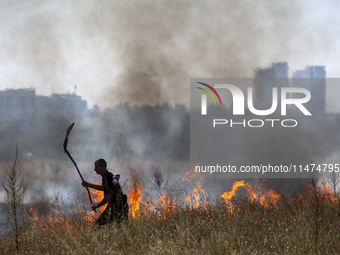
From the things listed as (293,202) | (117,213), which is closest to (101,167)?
(117,213)

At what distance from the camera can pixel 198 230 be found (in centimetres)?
532

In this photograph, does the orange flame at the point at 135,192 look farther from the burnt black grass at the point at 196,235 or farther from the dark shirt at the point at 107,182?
the dark shirt at the point at 107,182

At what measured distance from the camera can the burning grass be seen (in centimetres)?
431

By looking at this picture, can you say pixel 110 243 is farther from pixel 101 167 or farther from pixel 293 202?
pixel 293 202

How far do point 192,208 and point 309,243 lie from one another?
127 inches

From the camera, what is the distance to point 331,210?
6.99 metres

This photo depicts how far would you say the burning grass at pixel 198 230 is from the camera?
14.1 feet

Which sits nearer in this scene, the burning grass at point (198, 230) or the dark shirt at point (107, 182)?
the burning grass at point (198, 230)

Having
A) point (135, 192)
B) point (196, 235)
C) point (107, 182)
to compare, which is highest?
point (107, 182)

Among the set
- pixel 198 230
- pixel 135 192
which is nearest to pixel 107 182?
pixel 198 230

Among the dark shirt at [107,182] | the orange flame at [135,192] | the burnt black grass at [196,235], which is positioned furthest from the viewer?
the orange flame at [135,192]

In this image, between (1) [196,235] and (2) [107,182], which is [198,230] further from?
(2) [107,182]

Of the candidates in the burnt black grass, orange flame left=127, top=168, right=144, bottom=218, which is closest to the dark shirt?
the burnt black grass

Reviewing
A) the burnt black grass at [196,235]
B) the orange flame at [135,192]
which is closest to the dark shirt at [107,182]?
the burnt black grass at [196,235]
